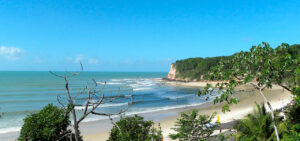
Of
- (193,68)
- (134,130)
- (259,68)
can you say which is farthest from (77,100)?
(193,68)

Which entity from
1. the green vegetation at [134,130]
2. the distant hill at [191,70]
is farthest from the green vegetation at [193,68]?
the green vegetation at [134,130]

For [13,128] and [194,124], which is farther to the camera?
[13,128]

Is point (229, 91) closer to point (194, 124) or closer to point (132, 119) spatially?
point (132, 119)

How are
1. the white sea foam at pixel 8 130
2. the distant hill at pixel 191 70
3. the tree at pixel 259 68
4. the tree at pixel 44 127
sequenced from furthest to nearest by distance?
the distant hill at pixel 191 70 → the white sea foam at pixel 8 130 → the tree at pixel 44 127 → the tree at pixel 259 68

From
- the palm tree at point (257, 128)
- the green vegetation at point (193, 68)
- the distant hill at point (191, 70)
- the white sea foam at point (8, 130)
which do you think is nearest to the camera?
the palm tree at point (257, 128)

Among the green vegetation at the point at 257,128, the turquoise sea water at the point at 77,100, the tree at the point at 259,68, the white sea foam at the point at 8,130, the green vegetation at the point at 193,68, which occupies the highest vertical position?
the green vegetation at the point at 193,68

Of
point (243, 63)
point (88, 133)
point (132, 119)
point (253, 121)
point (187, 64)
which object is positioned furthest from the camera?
point (187, 64)

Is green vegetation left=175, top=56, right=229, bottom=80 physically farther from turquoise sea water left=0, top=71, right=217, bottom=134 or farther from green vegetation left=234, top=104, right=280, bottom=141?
green vegetation left=234, top=104, right=280, bottom=141

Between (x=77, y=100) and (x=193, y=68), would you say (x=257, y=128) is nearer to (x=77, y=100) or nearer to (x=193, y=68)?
(x=77, y=100)

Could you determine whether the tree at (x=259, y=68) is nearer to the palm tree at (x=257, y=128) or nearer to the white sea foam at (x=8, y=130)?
the palm tree at (x=257, y=128)

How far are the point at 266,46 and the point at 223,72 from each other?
110 centimetres

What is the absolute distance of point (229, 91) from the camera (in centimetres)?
399

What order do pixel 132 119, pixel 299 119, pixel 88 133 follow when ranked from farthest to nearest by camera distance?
pixel 88 133, pixel 132 119, pixel 299 119

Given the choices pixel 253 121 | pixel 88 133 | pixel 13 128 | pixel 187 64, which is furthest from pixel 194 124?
pixel 187 64
